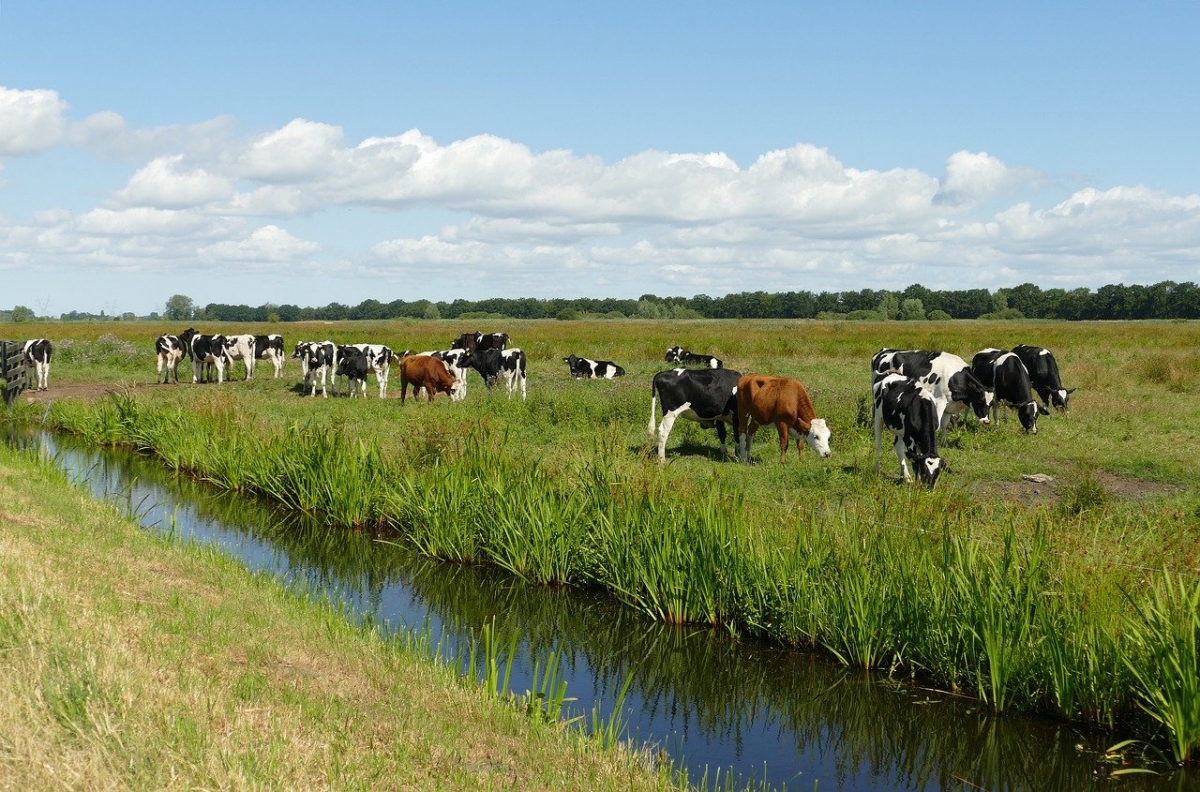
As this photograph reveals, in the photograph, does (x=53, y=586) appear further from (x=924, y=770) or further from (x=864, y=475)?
(x=864, y=475)

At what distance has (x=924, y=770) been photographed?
7820 millimetres

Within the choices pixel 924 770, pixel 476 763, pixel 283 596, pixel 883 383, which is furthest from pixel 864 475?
pixel 476 763

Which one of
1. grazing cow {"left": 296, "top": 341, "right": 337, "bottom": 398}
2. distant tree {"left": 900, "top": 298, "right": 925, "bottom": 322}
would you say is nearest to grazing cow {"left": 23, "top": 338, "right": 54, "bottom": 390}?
grazing cow {"left": 296, "top": 341, "right": 337, "bottom": 398}

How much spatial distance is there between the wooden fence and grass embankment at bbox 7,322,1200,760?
534 cm

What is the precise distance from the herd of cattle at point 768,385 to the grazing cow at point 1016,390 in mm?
22

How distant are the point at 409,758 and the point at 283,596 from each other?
487cm

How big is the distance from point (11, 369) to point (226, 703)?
997 inches

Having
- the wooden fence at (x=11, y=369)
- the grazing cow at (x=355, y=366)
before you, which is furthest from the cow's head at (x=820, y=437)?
the wooden fence at (x=11, y=369)

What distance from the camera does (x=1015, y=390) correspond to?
72.3ft

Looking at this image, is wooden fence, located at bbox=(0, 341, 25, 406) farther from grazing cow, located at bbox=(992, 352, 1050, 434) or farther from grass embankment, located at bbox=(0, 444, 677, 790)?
grazing cow, located at bbox=(992, 352, 1050, 434)

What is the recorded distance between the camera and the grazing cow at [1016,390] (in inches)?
826

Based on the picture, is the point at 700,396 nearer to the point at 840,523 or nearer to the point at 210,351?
the point at 840,523

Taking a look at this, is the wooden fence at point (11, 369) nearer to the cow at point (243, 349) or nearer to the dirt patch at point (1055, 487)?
the cow at point (243, 349)

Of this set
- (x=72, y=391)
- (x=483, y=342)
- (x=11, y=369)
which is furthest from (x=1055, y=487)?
(x=72, y=391)
